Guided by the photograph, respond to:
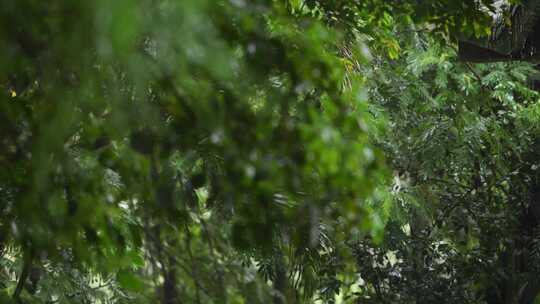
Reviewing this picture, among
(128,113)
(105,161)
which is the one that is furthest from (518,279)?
(128,113)

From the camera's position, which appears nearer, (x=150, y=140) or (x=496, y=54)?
(x=150, y=140)

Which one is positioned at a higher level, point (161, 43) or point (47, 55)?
point (161, 43)

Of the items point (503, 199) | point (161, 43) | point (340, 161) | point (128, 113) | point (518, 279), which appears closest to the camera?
point (161, 43)

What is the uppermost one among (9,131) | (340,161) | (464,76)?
(340,161)

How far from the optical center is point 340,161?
6.07 feet

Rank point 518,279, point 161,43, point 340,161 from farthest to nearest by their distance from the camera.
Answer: point 518,279 → point 340,161 → point 161,43

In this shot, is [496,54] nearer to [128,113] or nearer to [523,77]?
[523,77]

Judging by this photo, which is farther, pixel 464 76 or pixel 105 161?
pixel 464 76

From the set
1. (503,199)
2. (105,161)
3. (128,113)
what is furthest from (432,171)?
(128,113)

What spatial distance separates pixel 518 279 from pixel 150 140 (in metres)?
4.82

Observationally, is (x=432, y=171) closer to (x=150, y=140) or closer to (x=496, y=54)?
(x=496, y=54)

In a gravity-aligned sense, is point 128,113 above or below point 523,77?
above

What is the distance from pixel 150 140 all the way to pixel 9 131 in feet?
1.75

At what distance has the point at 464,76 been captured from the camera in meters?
6.60
